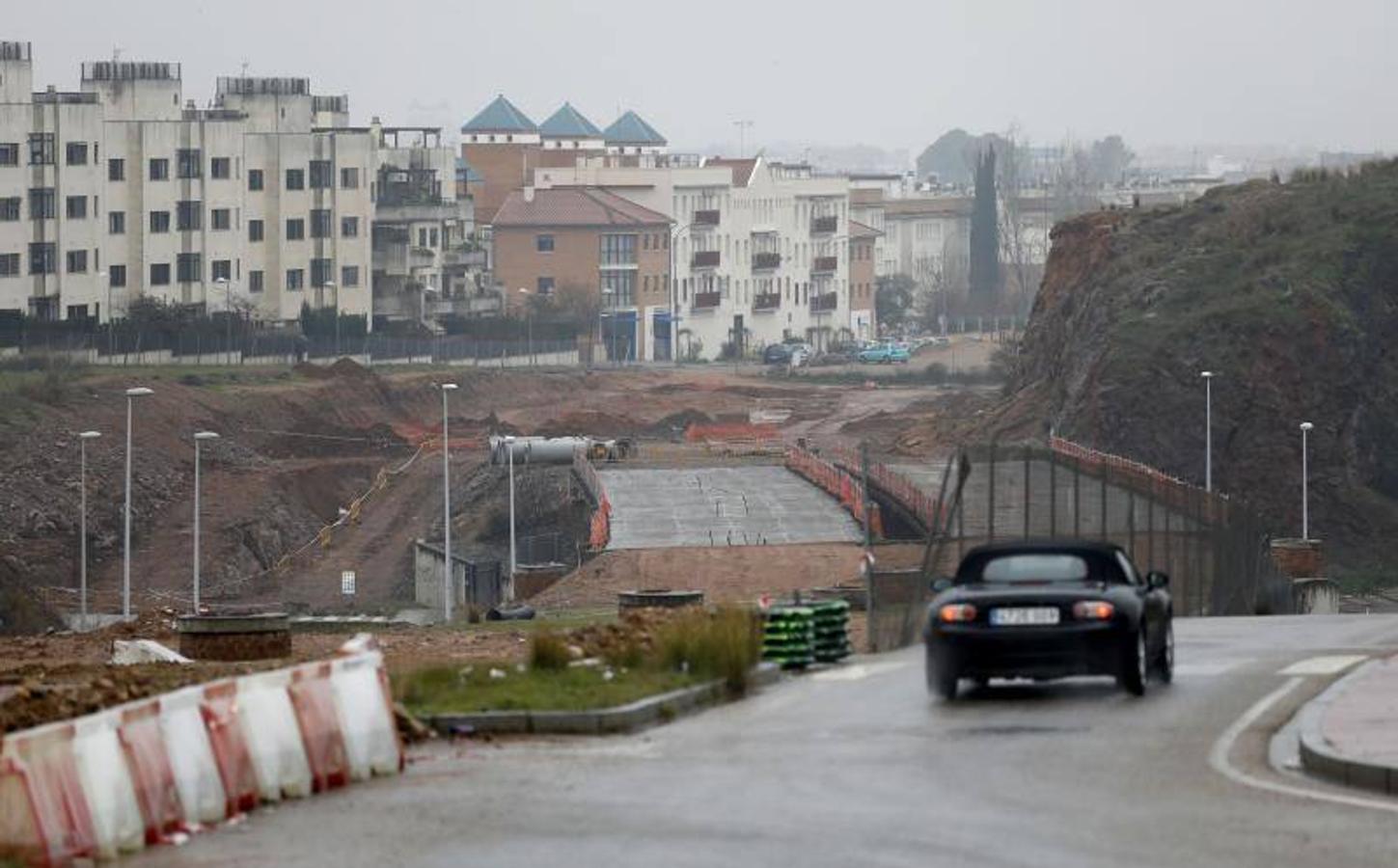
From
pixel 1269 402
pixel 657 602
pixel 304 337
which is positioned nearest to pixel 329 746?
pixel 657 602

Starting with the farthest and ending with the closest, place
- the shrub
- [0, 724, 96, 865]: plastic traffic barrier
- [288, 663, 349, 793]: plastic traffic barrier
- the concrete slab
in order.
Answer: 1. the concrete slab
2. the shrub
3. [288, 663, 349, 793]: plastic traffic barrier
4. [0, 724, 96, 865]: plastic traffic barrier

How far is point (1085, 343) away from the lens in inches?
3922

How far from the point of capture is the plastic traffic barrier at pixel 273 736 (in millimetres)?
16422

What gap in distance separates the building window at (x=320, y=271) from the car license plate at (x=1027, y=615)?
121429mm

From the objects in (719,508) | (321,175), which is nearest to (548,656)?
(719,508)

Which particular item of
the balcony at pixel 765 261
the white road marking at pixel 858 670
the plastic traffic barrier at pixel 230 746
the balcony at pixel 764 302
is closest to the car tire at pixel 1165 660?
the white road marking at pixel 858 670

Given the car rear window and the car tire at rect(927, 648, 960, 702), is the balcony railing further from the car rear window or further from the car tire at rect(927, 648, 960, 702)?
the car tire at rect(927, 648, 960, 702)

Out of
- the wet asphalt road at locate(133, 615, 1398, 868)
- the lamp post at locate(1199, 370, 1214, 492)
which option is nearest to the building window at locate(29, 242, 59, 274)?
the lamp post at locate(1199, 370, 1214, 492)

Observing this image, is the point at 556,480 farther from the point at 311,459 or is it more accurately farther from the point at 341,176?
the point at 341,176

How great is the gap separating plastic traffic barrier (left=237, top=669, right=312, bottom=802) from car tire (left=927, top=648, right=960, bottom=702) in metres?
6.82

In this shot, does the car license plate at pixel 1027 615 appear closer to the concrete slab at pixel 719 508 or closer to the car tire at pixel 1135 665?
the car tire at pixel 1135 665

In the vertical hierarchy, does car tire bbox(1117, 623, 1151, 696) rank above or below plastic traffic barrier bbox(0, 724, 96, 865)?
below

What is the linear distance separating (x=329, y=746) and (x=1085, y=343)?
275ft

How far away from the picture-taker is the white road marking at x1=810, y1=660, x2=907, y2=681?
1011 inches
